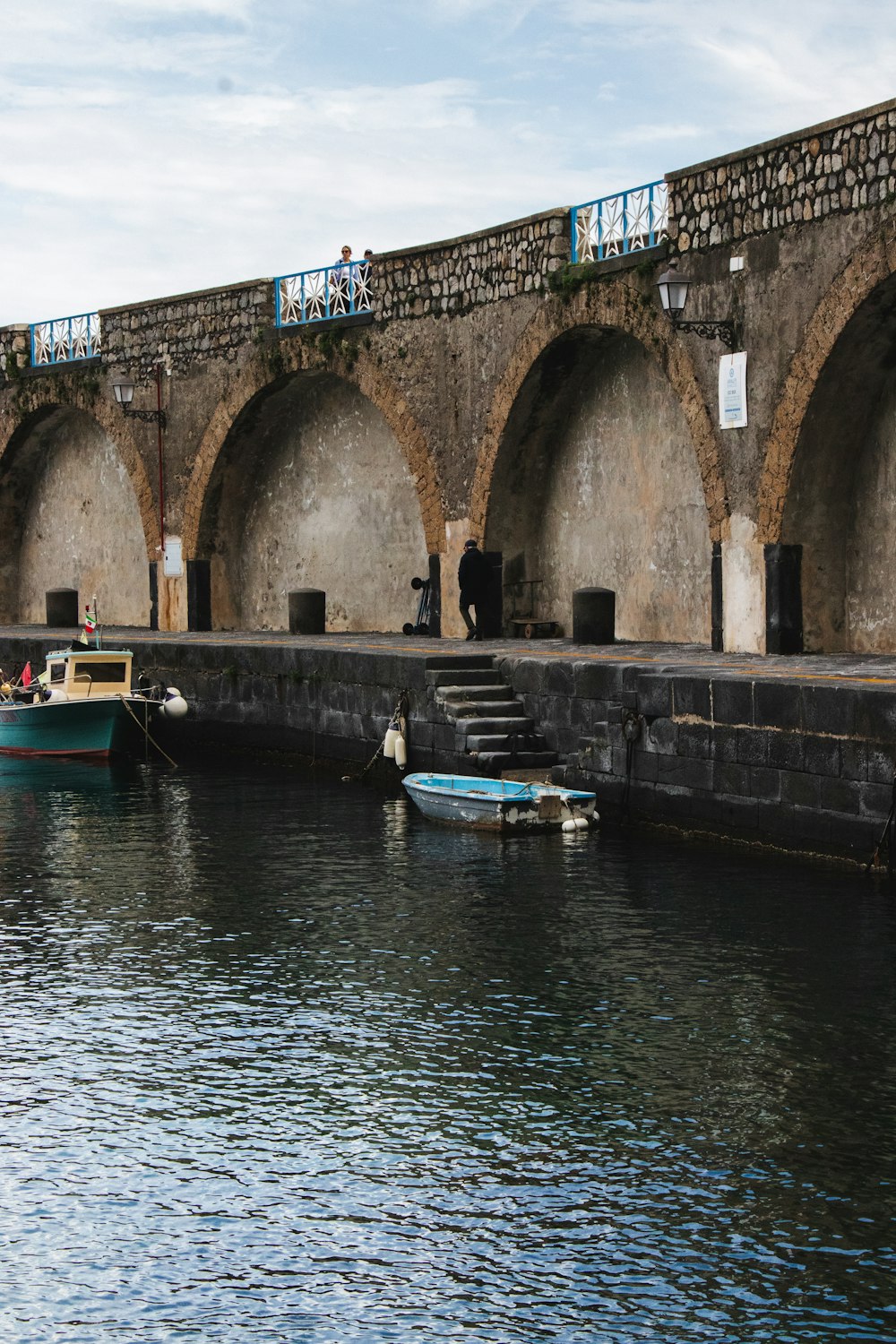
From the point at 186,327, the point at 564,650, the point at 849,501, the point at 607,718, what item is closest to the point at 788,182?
the point at 849,501

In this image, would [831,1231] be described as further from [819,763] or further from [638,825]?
[638,825]

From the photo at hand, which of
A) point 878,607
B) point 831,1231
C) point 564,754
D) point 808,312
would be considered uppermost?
point 808,312

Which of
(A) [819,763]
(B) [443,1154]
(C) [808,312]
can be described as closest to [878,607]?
(C) [808,312]

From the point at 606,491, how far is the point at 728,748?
719cm

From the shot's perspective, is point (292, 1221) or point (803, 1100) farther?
point (803, 1100)

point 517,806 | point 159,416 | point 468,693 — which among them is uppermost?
point 159,416

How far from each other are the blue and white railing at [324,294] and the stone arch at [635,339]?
308cm

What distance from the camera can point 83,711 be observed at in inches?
818

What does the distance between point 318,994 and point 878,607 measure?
29.2 ft

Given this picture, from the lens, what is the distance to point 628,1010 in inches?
363

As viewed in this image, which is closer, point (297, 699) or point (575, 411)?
point (297, 699)

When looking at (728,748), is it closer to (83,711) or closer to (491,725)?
(491,725)

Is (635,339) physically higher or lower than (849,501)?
higher

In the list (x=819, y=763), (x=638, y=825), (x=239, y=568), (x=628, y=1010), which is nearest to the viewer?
(x=628, y=1010)
